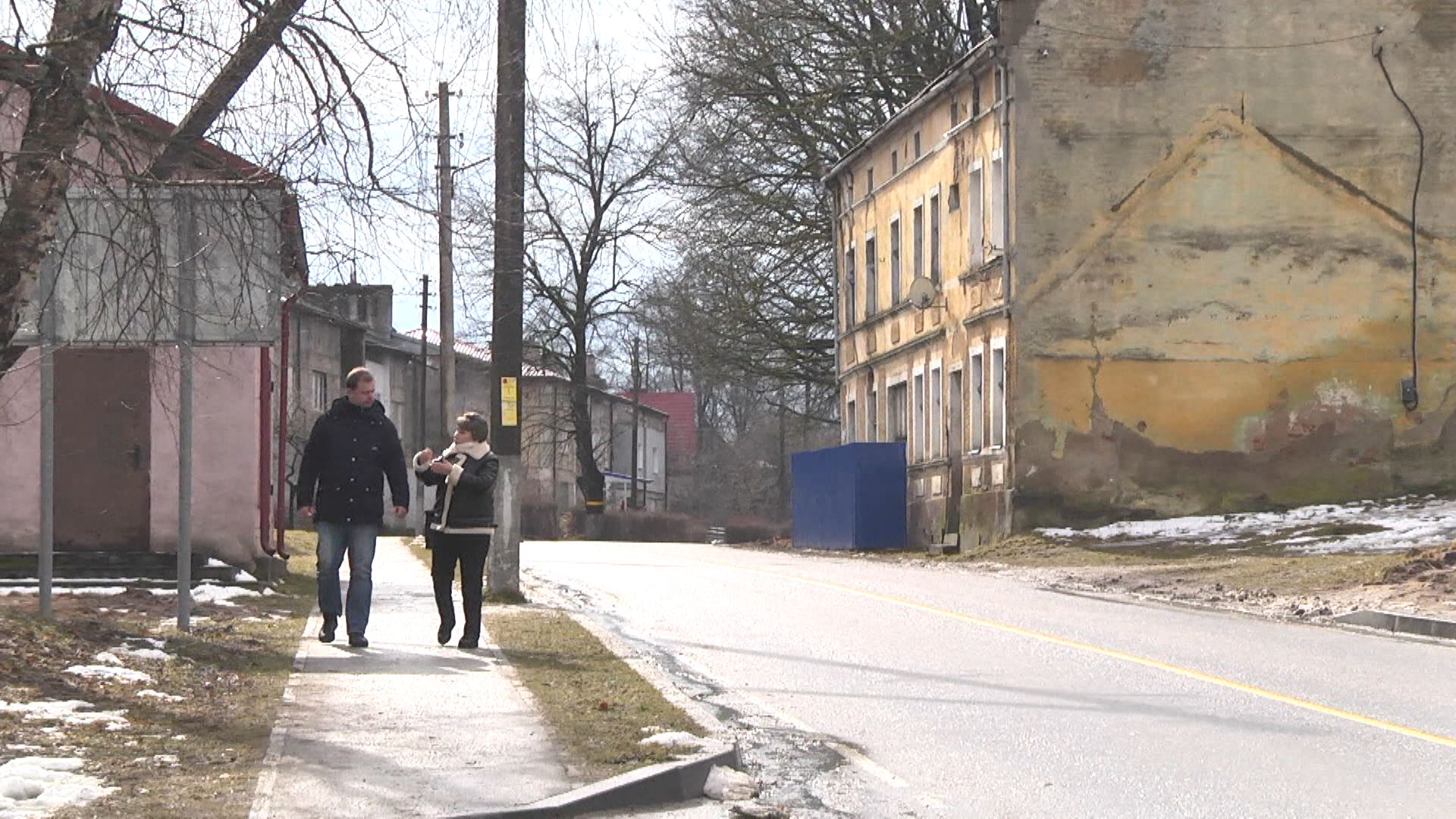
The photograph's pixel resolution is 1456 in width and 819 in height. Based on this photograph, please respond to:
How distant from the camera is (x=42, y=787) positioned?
27.6ft

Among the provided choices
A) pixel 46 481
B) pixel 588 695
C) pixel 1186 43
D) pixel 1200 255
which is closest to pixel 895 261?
pixel 1200 255

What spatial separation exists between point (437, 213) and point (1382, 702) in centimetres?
637

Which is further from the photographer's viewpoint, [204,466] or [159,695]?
[204,466]

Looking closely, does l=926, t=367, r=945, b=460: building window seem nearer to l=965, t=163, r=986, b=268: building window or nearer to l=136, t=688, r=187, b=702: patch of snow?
l=965, t=163, r=986, b=268: building window

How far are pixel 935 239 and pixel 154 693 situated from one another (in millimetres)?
29865

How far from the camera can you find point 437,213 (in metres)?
13.5

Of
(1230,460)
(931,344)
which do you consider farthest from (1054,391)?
(931,344)

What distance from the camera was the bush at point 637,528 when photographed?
229 ft

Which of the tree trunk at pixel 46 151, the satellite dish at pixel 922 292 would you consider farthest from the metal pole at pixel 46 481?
the satellite dish at pixel 922 292

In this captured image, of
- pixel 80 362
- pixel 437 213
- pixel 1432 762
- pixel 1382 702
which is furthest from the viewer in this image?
pixel 80 362

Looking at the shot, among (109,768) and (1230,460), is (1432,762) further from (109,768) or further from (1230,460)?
(1230,460)

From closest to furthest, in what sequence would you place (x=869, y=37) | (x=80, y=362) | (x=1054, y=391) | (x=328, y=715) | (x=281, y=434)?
1. (x=328, y=715)
2. (x=80, y=362)
3. (x=281, y=434)
4. (x=1054, y=391)
5. (x=869, y=37)

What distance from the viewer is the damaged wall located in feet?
113

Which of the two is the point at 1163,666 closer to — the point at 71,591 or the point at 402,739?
the point at 402,739
